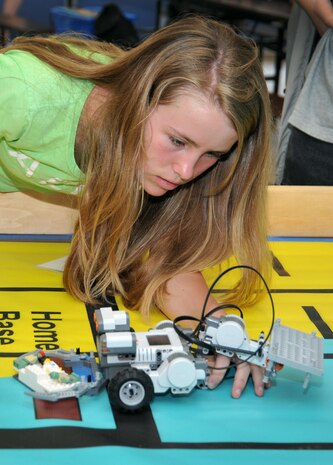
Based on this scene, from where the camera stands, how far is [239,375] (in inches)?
45.6

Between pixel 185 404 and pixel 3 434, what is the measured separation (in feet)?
0.83

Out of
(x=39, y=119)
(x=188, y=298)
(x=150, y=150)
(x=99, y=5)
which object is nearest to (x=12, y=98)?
(x=39, y=119)

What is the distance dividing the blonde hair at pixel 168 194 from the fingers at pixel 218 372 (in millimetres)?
252

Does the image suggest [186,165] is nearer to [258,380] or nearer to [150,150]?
[150,150]

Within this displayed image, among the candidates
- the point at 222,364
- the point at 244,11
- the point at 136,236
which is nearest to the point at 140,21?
the point at 244,11


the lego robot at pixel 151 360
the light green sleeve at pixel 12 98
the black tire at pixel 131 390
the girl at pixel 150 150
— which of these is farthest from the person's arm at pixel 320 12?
the black tire at pixel 131 390

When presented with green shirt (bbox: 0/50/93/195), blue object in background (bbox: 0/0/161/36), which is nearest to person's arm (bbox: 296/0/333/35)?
green shirt (bbox: 0/50/93/195)

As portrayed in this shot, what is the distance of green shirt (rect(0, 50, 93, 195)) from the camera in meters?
1.42

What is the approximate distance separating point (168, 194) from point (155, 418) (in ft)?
1.84

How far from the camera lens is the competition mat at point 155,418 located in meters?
1.00

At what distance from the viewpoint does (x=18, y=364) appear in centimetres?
113

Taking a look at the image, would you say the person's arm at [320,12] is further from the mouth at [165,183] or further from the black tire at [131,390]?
the black tire at [131,390]

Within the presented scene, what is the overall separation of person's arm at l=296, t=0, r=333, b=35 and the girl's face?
2.37 feet

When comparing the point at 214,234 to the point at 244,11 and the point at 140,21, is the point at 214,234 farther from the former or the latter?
the point at 140,21
